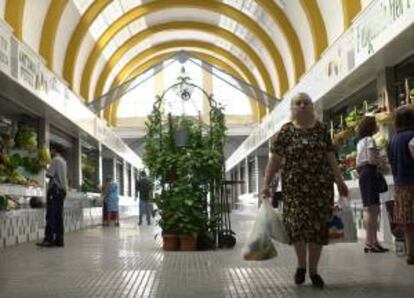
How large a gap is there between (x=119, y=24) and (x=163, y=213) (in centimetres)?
1778

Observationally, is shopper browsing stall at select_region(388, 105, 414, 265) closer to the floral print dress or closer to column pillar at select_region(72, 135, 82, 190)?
the floral print dress

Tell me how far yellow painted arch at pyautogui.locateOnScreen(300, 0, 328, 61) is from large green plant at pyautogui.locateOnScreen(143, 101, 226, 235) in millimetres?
7242

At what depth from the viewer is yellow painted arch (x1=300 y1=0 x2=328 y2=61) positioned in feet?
59.4

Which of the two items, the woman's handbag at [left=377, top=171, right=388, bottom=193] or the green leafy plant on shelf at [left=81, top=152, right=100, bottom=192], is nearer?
the woman's handbag at [left=377, top=171, right=388, bottom=193]

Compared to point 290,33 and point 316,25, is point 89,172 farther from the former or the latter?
point 316,25

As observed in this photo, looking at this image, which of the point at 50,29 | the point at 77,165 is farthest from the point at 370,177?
the point at 77,165

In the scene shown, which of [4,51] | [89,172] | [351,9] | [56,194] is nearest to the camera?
[4,51]

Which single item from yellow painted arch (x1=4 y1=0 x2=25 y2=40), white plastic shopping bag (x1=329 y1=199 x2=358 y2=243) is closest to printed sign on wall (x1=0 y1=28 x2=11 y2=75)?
yellow painted arch (x1=4 y1=0 x2=25 y2=40)

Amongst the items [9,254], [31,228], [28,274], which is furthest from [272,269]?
[31,228]

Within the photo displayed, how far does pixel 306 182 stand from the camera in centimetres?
604

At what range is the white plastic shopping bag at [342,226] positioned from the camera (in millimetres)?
6383

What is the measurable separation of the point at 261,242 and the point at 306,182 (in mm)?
643

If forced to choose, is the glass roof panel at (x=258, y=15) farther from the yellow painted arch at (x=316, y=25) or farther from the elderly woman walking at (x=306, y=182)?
the elderly woman walking at (x=306, y=182)

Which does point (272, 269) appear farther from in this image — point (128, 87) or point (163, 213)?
point (128, 87)
